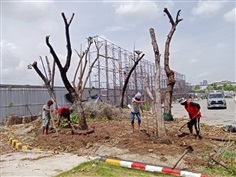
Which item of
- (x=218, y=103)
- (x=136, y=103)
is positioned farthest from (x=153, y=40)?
(x=218, y=103)

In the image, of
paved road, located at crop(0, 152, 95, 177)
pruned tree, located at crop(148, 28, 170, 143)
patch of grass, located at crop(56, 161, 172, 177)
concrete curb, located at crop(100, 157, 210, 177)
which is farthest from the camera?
pruned tree, located at crop(148, 28, 170, 143)

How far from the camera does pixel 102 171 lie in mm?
5418

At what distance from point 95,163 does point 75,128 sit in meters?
3.97

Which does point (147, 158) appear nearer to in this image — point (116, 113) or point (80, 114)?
point (80, 114)

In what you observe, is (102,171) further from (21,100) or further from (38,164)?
(21,100)

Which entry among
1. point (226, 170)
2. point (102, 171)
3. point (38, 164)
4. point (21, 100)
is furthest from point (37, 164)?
point (21, 100)

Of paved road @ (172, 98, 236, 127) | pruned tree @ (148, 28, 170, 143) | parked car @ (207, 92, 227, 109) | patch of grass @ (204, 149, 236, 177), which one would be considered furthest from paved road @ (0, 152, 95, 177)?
parked car @ (207, 92, 227, 109)

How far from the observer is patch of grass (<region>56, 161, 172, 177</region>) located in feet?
17.3

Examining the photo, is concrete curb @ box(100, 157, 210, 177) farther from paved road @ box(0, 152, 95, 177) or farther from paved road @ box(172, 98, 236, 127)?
paved road @ box(172, 98, 236, 127)

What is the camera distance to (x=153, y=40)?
8.30 m

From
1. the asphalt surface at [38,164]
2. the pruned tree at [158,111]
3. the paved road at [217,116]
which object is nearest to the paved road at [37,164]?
the asphalt surface at [38,164]

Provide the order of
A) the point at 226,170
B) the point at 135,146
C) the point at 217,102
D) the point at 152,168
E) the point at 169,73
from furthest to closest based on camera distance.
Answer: the point at 217,102
the point at 169,73
the point at 135,146
the point at 152,168
the point at 226,170

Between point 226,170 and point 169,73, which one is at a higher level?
point 169,73

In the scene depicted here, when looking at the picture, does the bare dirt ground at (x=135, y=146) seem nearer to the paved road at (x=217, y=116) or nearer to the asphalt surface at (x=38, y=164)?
the asphalt surface at (x=38, y=164)
